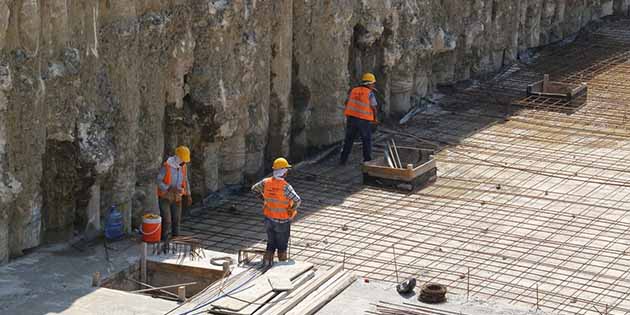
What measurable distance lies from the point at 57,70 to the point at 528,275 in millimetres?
5396

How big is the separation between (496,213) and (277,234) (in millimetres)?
3855

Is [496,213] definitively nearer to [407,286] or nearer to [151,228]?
[407,286]

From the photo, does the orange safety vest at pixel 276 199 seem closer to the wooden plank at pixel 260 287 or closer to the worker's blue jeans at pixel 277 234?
the worker's blue jeans at pixel 277 234

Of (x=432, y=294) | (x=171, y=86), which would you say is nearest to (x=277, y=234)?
(x=432, y=294)

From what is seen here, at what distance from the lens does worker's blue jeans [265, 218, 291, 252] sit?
47.6 feet

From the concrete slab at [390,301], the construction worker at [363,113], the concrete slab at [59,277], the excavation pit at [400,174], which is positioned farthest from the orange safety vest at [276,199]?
the construction worker at [363,113]

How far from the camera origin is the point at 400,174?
1828cm

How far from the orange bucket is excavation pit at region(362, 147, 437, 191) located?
4202mm

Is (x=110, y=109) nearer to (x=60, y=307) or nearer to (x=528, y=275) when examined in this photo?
(x=60, y=307)

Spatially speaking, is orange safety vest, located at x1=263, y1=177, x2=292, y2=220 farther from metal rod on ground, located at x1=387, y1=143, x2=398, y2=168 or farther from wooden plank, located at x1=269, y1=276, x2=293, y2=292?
metal rod on ground, located at x1=387, y1=143, x2=398, y2=168

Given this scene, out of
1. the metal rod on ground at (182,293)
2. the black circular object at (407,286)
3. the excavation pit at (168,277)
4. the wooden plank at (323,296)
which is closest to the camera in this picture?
the wooden plank at (323,296)

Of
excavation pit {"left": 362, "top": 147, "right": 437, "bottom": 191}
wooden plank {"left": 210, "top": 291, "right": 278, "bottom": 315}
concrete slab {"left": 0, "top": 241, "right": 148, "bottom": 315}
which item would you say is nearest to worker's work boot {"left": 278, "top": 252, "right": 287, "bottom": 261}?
wooden plank {"left": 210, "top": 291, "right": 278, "bottom": 315}

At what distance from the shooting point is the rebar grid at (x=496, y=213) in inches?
595

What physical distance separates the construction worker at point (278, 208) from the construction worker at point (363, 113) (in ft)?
15.1
